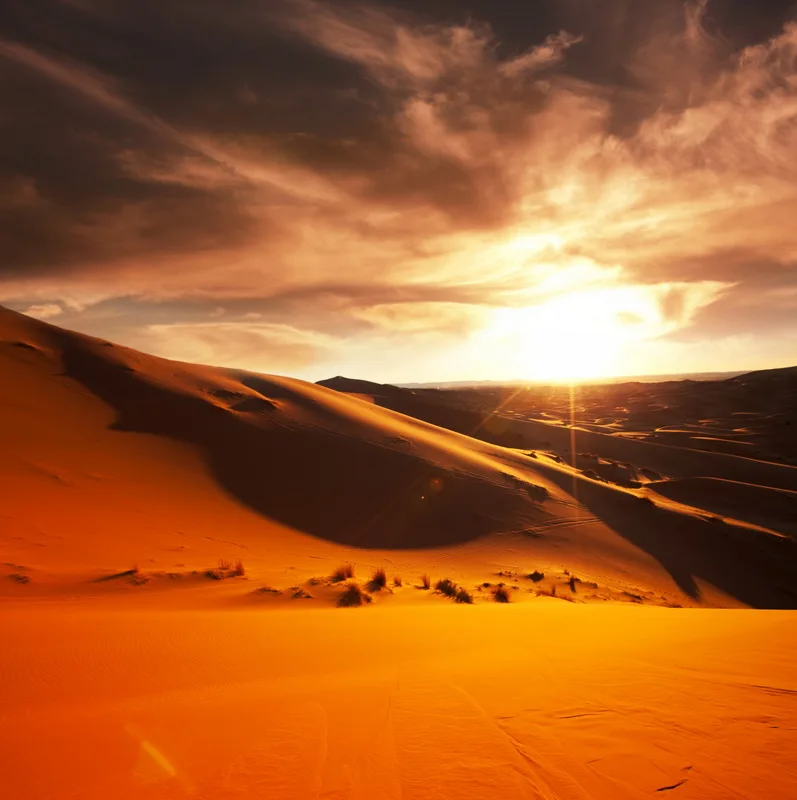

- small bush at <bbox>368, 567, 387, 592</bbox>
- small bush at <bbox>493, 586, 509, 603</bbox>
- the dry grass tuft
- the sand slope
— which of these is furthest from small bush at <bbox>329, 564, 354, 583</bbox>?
small bush at <bbox>493, 586, 509, 603</bbox>

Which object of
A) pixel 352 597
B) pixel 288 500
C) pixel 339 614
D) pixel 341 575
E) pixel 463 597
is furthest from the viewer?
pixel 288 500

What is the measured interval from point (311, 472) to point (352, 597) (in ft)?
30.9

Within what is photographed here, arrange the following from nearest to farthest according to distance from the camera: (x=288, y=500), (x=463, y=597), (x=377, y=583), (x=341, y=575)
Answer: (x=463, y=597) → (x=377, y=583) → (x=341, y=575) → (x=288, y=500)

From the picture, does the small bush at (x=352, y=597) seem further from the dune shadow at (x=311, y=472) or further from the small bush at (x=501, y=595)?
the dune shadow at (x=311, y=472)

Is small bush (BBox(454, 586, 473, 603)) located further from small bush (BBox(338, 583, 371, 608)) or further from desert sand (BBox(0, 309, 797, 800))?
small bush (BBox(338, 583, 371, 608))

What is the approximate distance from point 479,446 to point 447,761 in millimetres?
20812

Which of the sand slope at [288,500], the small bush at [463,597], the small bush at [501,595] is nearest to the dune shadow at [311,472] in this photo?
the sand slope at [288,500]

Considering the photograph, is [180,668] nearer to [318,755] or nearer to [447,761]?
[318,755]

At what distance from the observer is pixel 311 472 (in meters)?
15.7

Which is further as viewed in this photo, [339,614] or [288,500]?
[288,500]

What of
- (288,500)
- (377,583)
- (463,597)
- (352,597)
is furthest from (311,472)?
(352,597)

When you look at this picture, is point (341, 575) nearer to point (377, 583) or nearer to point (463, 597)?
point (377, 583)

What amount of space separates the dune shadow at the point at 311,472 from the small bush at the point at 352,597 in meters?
5.58

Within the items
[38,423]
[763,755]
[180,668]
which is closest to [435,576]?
[180,668]
